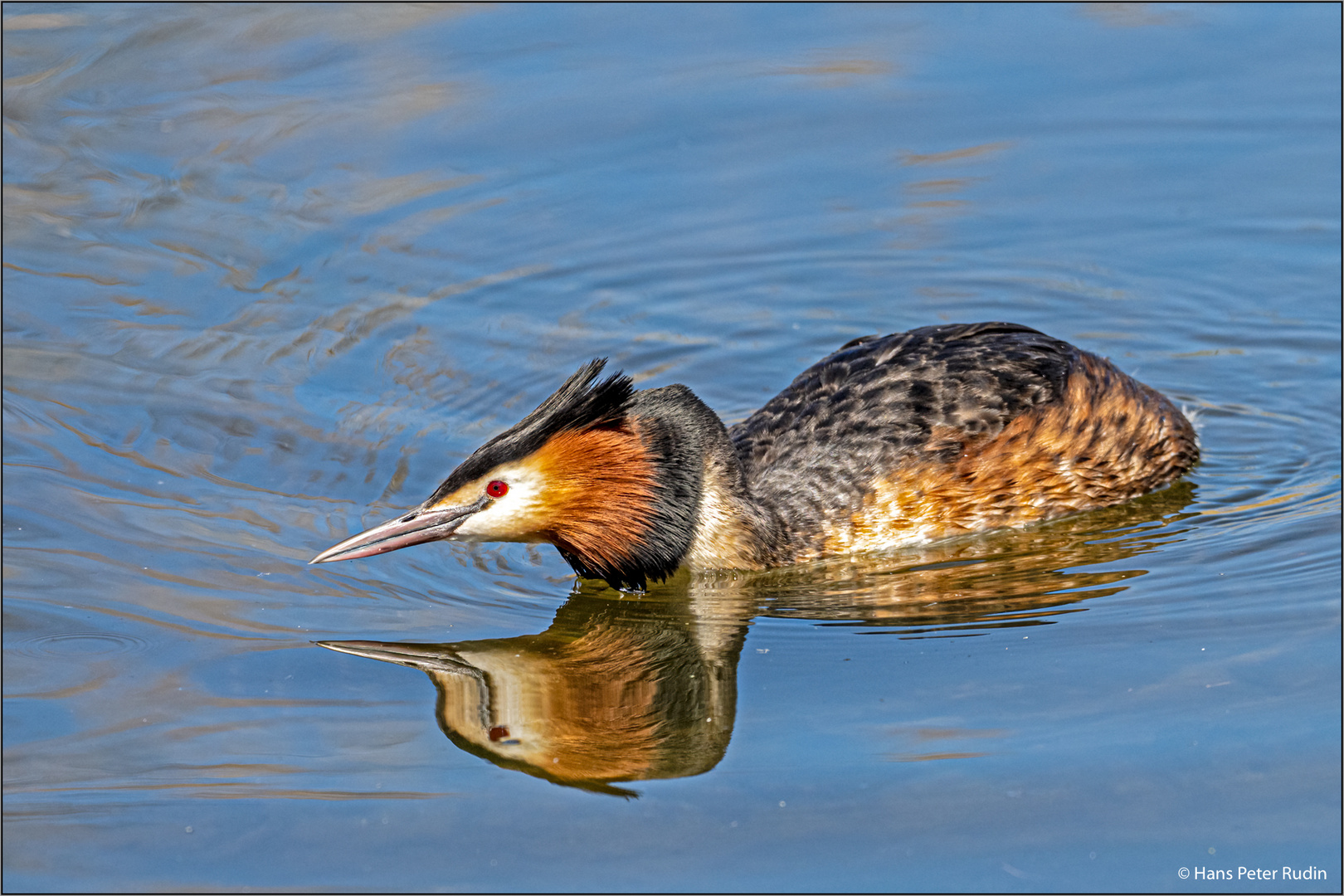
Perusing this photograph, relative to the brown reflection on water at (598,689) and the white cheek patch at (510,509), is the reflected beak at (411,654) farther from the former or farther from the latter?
the white cheek patch at (510,509)

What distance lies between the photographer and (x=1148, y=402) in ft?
31.6

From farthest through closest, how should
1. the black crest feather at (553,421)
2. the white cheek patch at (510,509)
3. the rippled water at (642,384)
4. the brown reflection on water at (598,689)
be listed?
the white cheek patch at (510,509), the black crest feather at (553,421), the brown reflection on water at (598,689), the rippled water at (642,384)

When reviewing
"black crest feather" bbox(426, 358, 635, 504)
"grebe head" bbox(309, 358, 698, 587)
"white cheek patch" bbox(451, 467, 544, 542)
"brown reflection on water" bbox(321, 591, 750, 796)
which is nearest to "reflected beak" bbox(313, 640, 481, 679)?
"brown reflection on water" bbox(321, 591, 750, 796)

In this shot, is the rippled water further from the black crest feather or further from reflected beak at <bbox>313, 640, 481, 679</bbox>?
the black crest feather

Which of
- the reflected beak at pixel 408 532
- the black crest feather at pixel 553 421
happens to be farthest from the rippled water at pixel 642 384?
the black crest feather at pixel 553 421

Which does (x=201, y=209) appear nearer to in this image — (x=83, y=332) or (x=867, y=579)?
(x=83, y=332)

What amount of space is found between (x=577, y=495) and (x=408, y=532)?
797 mm

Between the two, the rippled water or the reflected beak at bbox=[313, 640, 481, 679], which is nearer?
the rippled water

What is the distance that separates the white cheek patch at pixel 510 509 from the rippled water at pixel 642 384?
0.40 m

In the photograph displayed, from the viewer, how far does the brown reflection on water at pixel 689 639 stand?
23.4ft

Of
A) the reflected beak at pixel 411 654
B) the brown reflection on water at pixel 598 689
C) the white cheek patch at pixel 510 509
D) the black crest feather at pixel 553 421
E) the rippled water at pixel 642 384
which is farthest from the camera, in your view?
the white cheek patch at pixel 510 509

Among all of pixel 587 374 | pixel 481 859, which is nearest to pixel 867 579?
pixel 587 374

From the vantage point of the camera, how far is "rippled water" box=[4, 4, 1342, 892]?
6582 millimetres

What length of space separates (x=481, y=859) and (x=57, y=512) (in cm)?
398
